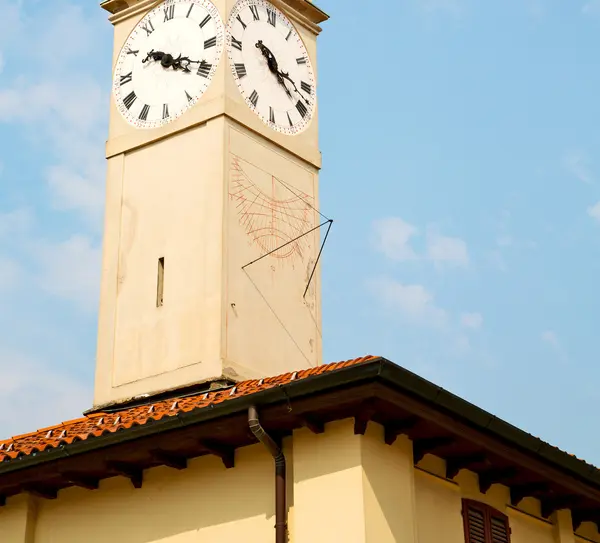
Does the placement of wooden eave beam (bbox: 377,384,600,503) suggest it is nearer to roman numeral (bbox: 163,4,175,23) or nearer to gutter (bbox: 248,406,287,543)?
gutter (bbox: 248,406,287,543)

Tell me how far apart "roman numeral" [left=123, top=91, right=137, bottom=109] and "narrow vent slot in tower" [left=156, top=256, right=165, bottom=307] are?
3211mm

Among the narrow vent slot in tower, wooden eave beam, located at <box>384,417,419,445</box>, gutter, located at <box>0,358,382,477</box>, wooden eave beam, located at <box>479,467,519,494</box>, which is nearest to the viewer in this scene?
gutter, located at <box>0,358,382,477</box>

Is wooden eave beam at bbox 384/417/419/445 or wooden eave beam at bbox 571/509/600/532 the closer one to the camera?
wooden eave beam at bbox 384/417/419/445

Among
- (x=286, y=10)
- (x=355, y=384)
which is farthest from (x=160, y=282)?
(x=355, y=384)

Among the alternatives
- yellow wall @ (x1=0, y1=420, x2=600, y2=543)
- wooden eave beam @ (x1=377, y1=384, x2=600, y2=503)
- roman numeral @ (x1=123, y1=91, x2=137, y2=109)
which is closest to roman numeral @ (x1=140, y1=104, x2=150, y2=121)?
roman numeral @ (x1=123, y1=91, x2=137, y2=109)

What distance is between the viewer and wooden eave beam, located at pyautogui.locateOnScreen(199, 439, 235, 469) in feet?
48.5

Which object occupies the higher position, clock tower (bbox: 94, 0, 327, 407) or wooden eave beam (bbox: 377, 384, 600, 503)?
clock tower (bbox: 94, 0, 327, 407)

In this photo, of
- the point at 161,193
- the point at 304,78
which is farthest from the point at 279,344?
the point at 304,78

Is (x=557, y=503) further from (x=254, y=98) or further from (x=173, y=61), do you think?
(x=173, y=61)

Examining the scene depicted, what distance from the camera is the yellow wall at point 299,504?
45.3ft

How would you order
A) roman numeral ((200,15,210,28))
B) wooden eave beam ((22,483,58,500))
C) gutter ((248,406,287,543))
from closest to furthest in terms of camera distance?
gutter ((248,406,287,543)) → wooden eave beam ((22,483,58,500)) → roman numeral ((200,15,210,28))

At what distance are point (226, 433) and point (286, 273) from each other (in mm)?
6880

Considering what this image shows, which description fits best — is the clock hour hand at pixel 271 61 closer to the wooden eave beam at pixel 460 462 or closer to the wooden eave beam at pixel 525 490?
the wooden eave beam at pixel 525 490

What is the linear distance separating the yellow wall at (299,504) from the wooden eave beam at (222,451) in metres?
0.08
